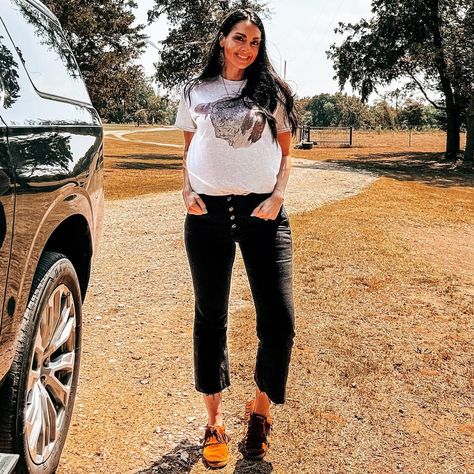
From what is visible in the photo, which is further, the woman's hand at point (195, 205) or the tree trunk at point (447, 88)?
the tree trunk at point (447, 88)

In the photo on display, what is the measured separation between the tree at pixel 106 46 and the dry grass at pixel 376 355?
13217 mm

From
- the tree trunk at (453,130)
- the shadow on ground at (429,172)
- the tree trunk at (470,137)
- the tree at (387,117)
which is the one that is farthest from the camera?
the tree at (387,117)

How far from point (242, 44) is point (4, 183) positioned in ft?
3.90

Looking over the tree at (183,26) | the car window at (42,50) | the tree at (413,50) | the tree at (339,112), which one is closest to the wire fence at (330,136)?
the tree at (413,50)

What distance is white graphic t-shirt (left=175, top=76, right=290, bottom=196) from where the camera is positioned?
2.29 m

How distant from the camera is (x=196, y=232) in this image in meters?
2.40

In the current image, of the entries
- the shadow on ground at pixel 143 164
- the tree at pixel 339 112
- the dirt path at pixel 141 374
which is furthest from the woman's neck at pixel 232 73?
the tree at pixel 339 112

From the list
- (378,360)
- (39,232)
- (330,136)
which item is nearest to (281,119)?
(39,232)

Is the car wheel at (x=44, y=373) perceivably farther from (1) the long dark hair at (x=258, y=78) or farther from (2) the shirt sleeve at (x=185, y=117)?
(1) the long dark hair at (x=258, y=78)

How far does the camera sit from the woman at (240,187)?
7.58 feet

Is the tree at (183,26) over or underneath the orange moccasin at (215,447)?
over

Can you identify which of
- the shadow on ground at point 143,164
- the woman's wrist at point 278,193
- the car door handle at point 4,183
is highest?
the car door handle at point 4,183

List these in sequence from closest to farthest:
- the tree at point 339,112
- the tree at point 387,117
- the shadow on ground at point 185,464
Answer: the shadow on ground at point 185,464
the tree at point 387,117
the tree at point 339,112

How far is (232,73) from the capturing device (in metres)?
2.40
